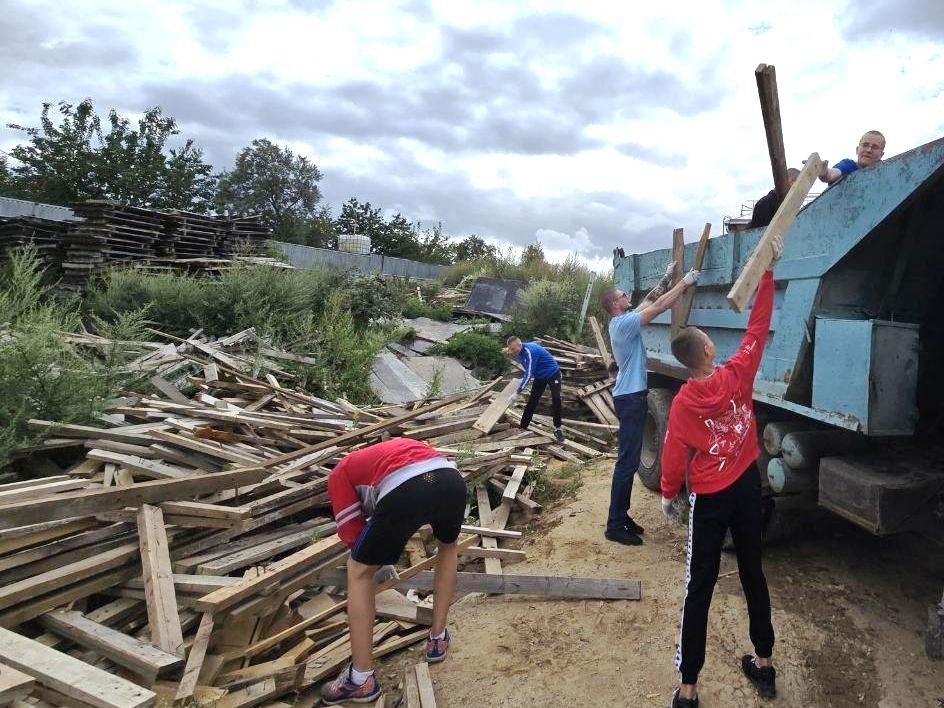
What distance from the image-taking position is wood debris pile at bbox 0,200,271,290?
1262 cm

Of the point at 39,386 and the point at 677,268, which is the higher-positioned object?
the point at 677,268

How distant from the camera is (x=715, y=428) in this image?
269cm

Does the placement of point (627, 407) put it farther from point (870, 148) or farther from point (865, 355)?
point (870, 148)

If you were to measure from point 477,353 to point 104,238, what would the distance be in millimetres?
8047

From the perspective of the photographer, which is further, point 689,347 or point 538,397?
point 538,397

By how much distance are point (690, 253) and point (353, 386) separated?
19.6 ft

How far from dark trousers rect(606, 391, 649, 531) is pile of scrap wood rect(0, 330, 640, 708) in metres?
0.83

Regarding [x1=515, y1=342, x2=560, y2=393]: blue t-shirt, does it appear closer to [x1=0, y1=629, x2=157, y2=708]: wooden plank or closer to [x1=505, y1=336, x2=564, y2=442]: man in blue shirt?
[x1=505, y1=336, x2=564, y2=442]: man in blue shirt

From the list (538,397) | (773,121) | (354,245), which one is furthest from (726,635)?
(354,245)

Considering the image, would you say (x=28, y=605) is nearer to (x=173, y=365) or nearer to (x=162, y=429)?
(x=162, y=429)

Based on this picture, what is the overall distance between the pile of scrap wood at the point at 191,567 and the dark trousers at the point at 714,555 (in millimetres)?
1148

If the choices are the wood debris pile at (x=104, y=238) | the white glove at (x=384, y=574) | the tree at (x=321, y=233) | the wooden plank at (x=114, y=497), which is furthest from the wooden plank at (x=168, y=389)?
the tree at (x=321, y=233)

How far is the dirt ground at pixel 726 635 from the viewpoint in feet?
9.63

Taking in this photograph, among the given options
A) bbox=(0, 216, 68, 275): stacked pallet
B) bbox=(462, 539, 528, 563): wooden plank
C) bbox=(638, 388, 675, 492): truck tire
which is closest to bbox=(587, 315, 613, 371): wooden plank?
bbox=(638, 388, 675, 492): truck tire
